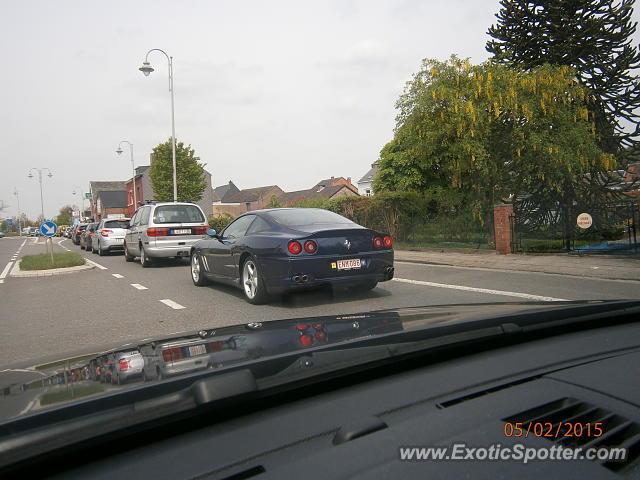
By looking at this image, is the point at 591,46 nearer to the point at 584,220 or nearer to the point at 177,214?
the point at 584,220


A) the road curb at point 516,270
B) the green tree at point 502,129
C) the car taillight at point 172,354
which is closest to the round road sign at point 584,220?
the green tree at point 502,129

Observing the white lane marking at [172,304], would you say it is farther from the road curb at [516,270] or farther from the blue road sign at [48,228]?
the blue road sign at [48,228]

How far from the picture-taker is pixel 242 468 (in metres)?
1.32

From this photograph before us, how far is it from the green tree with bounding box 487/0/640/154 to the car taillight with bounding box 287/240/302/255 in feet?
49.0

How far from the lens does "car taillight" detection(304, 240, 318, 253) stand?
6805mm

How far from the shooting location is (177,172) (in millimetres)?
52531

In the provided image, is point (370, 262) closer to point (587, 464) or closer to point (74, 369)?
point (74, 369)

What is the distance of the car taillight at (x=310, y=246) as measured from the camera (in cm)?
680

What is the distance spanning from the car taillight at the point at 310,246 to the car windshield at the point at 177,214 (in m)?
8.84

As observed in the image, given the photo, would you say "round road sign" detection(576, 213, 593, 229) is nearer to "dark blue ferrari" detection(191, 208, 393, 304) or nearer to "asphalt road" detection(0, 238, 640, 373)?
"asphalt road" detection(0, 238, 640, 373)

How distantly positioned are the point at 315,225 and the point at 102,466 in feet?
20.0

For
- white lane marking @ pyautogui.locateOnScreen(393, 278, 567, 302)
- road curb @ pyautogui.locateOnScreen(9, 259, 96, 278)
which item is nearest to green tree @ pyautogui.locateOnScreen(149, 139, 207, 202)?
road curb @ pyautogui.locateOnScreen(9, 259, 96, 278)

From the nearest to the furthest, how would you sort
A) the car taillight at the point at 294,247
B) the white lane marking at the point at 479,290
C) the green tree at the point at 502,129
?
the car taillight at the point at 294,247 → the white lane marking at the point at 479,290 → the green tree at the point at 502,129

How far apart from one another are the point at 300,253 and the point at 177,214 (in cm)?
902
